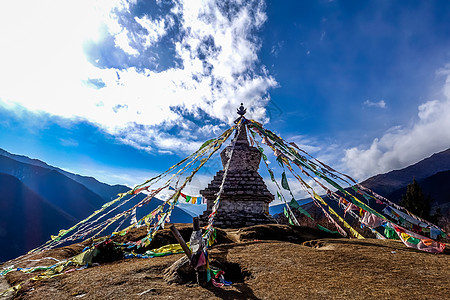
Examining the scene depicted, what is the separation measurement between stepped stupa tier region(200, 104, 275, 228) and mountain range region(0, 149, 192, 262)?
6722 centimetres

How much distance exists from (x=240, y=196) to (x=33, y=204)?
79881 millimetres

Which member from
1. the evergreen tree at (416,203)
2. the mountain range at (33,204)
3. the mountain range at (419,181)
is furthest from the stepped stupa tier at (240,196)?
the mountain range at (33,204)

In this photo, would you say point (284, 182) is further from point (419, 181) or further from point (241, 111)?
point (419, 181)

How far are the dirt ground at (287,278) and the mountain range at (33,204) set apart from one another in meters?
70.0

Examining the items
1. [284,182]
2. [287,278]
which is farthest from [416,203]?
[287,278]

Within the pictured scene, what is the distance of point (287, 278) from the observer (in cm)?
380

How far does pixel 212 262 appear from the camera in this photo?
452cm

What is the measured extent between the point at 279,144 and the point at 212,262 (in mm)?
5990

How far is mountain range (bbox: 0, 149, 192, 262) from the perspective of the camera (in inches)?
2291

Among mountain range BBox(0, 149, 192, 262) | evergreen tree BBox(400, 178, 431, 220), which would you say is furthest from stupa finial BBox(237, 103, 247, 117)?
mountain range BBox(0, 149, 192, 262)

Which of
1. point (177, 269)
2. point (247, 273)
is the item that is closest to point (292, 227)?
point (247, 273)

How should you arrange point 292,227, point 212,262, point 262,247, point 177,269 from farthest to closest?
point 292,227 < point 262,247 < point 212,262 < point 177,269

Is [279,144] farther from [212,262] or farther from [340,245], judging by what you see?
[212,262]

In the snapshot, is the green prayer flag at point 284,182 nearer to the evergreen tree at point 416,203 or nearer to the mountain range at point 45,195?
the evergreen tree at point 416,203
